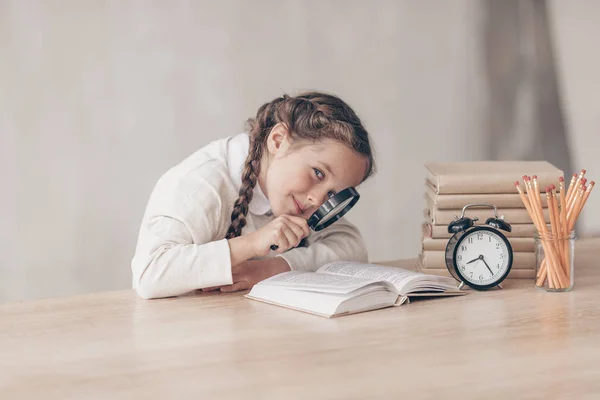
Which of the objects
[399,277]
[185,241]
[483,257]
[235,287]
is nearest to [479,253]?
[483,257]

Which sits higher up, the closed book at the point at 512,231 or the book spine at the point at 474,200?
the book spine at the point at 474,200

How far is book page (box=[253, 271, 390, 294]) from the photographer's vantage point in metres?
1.58

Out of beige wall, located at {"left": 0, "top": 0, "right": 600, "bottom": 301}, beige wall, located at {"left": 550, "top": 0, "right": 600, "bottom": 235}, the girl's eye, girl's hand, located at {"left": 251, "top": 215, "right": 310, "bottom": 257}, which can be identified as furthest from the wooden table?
beige wall, located at {"left": 550, "top": 0, "right": 600, "bottom": 235}

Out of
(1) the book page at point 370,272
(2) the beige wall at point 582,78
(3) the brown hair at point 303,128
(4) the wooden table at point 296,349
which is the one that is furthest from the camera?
(2) the beige wall at point 582,78

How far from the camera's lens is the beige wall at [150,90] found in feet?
8.95

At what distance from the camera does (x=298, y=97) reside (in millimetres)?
1963

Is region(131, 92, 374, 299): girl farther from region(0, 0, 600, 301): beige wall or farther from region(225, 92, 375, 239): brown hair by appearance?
region(0, 0, 600, 301): beige wall

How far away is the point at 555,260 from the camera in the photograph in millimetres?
1715

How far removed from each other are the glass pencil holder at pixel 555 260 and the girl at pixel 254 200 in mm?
456

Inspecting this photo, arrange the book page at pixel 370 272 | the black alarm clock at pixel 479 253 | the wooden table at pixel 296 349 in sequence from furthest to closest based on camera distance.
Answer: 1. the black alarm clock at pixel 479 253
2. the book page at pixel 370 272
3. the wooden table at pixel 296 349

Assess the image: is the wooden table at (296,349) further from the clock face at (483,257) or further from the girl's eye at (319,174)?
the girl's eye at (319,174)

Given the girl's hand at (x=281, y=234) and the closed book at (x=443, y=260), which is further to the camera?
the closed book at (x=443, y=260)

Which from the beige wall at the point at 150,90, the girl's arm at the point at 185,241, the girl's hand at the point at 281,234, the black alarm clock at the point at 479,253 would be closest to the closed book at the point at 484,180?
the black alarm clock at the point at 479,253

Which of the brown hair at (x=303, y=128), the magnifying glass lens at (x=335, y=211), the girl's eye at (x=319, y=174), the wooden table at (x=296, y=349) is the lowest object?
the wooden table at (x=296, y=349)
